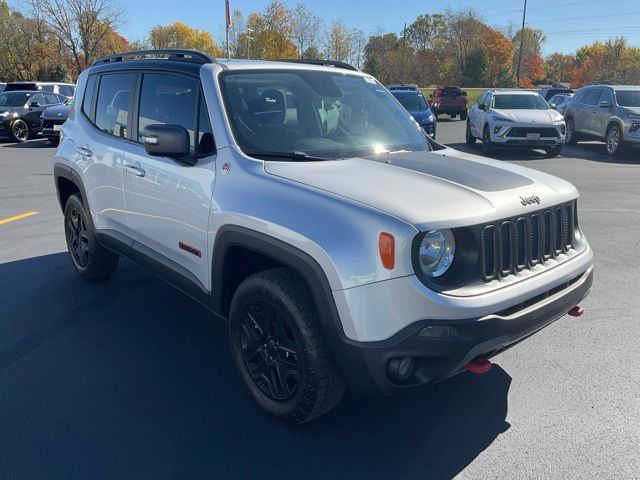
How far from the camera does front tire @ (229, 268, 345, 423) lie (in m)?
2.85

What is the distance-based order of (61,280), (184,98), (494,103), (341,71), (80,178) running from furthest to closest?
(494,103) < (61,280) < (80,178) < (341,71) < (184,98)

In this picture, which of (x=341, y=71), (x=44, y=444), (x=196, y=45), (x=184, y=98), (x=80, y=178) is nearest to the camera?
(x=44, y=444)

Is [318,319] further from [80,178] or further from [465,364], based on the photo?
[80,178]

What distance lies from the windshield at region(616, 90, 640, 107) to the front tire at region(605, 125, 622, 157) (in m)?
0.66

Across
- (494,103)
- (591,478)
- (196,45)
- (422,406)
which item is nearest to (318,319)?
(422,406)

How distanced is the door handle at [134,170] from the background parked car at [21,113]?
16346 millimetres

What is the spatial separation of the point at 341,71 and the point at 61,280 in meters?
3.30

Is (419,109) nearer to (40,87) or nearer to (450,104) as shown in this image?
(40,87)

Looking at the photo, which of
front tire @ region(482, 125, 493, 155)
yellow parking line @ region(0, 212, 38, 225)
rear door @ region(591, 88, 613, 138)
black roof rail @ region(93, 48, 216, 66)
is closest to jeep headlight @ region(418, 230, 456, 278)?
black roof rail @ region(93, 48, 216, 66)

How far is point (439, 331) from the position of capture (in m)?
2.58

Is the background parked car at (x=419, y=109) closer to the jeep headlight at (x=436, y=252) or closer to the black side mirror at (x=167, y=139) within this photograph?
the black side mirror at (x=167, y=139)

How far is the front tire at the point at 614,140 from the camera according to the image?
49.6 feet

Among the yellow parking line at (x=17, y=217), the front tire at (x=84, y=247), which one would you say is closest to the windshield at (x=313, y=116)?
the front tire at (x=84, y=247)

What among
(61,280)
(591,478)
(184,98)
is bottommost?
(591,478)
